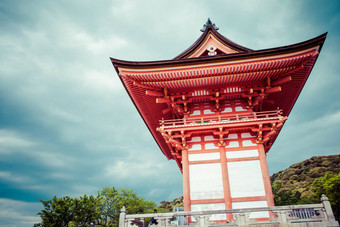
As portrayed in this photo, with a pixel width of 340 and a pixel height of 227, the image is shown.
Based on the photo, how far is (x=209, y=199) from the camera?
10.8m

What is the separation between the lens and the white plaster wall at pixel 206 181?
10883 millimetres

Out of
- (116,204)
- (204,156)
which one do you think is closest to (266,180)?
(204,156)

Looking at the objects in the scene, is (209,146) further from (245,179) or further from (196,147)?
(245,179)

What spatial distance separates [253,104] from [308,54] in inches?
145

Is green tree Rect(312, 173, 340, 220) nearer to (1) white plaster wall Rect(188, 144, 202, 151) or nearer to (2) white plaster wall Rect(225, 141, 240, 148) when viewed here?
(2) white plaster wall Rect(225, 141, 240, 148)

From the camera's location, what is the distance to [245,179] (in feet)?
36.0

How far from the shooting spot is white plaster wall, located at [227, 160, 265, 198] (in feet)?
35.1

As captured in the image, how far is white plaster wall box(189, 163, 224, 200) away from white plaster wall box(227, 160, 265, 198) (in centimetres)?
63

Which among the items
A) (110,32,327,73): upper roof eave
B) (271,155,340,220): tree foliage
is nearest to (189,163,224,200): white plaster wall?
(110,32,327,73): upper roof eave

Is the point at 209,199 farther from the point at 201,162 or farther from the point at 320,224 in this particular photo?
the point at 320,224

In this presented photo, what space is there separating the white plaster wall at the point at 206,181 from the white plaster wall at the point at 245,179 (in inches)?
24.6

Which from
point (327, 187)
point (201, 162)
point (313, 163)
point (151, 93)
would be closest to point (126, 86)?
point (151, 93)

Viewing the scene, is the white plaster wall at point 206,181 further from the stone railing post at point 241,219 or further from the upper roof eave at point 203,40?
the upper roof eave at point 203,40

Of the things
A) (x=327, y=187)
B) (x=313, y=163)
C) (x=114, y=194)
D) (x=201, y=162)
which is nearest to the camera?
(x=201, y=162)
